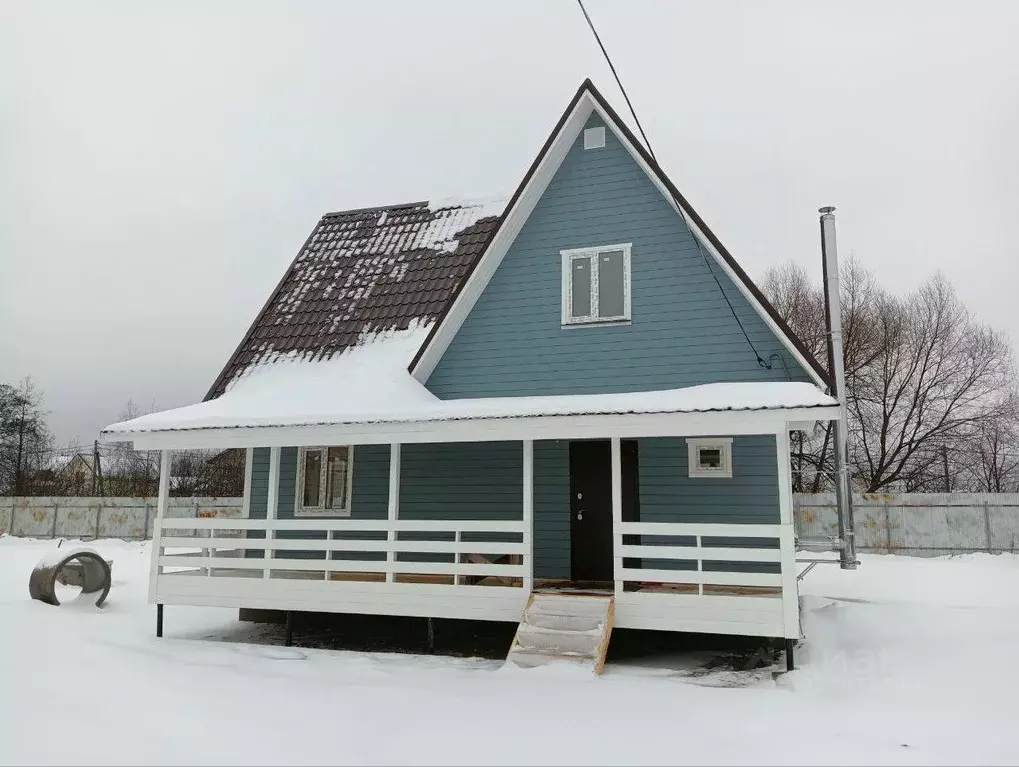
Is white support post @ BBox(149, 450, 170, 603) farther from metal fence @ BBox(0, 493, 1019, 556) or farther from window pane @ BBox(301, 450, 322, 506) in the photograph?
metal fence @ BBox(0, 493, 1019, 556)

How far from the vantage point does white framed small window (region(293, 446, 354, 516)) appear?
12633 millimetres

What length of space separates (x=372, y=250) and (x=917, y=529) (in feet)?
55.5

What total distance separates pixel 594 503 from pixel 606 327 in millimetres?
2633

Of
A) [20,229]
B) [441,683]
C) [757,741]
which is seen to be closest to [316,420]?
[441,683]

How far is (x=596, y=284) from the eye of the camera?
37.5 ft

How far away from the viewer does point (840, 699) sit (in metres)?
7.17

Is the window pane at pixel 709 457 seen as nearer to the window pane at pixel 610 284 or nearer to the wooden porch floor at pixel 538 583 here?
the wooden porch floor at pixel 538 583

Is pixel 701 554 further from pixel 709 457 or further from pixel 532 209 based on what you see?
pixel 532 209

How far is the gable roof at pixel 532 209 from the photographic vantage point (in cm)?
1054

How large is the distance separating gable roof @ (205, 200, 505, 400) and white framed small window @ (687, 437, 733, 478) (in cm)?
491

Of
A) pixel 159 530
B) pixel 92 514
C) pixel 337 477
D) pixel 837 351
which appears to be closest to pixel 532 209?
pixel 837 351

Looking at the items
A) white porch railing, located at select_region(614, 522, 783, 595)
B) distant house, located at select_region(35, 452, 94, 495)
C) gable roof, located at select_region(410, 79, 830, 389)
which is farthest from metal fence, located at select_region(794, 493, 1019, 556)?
distant house, located at select_region(35, 452, 94, 495)

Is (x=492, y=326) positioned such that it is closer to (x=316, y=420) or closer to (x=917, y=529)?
(x=316, y=420)

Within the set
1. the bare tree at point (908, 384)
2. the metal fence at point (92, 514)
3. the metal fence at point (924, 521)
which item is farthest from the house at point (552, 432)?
the bare tree at point (908, 384)
